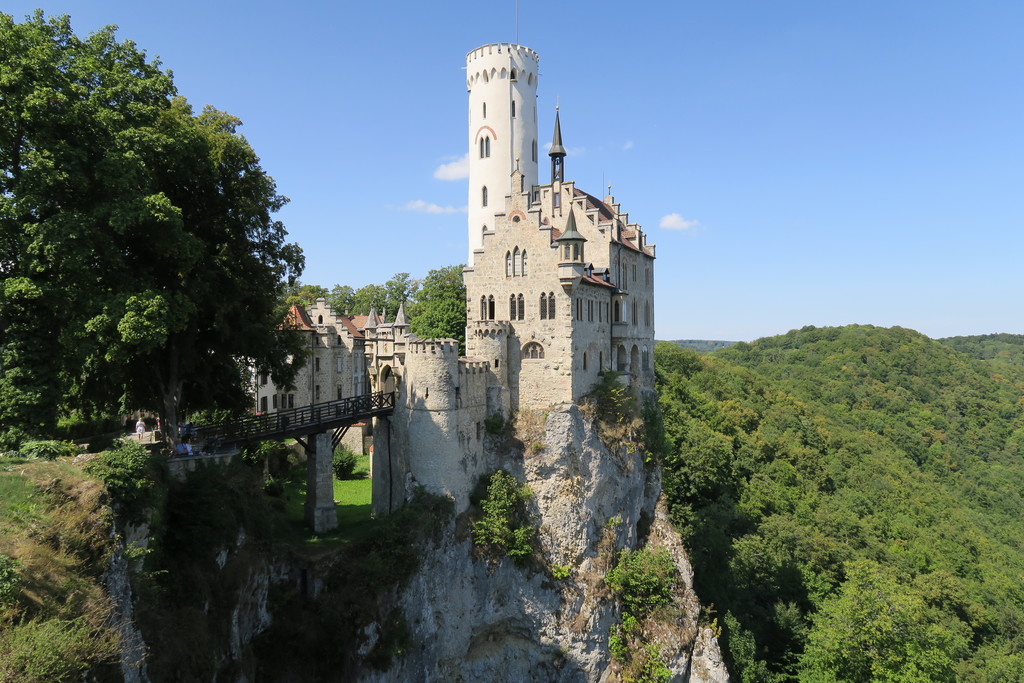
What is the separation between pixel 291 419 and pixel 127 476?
42.3ft

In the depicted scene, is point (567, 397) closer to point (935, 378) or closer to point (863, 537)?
point (863, 537)

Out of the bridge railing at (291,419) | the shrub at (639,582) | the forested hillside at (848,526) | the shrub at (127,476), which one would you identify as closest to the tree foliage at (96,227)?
→ the bridge railing at (291,419)

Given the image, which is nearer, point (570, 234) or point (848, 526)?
point (570, 234)

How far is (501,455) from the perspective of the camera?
34188 mm

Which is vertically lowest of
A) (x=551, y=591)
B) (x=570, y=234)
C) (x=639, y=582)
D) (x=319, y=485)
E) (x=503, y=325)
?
(x=639, y=582)

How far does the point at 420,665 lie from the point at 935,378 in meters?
115

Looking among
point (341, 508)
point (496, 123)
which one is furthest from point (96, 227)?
point (496, 123)

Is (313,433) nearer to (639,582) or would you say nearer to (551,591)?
(551,591)

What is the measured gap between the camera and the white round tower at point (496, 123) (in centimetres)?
4516

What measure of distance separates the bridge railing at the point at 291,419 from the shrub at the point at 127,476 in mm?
6706

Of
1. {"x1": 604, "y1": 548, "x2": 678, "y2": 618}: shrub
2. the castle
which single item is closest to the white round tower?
the castle

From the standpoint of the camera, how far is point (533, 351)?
35688mm

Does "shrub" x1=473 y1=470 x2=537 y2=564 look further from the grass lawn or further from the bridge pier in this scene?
the bridge pier

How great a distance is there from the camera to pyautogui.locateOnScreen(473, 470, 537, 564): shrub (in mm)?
31875
